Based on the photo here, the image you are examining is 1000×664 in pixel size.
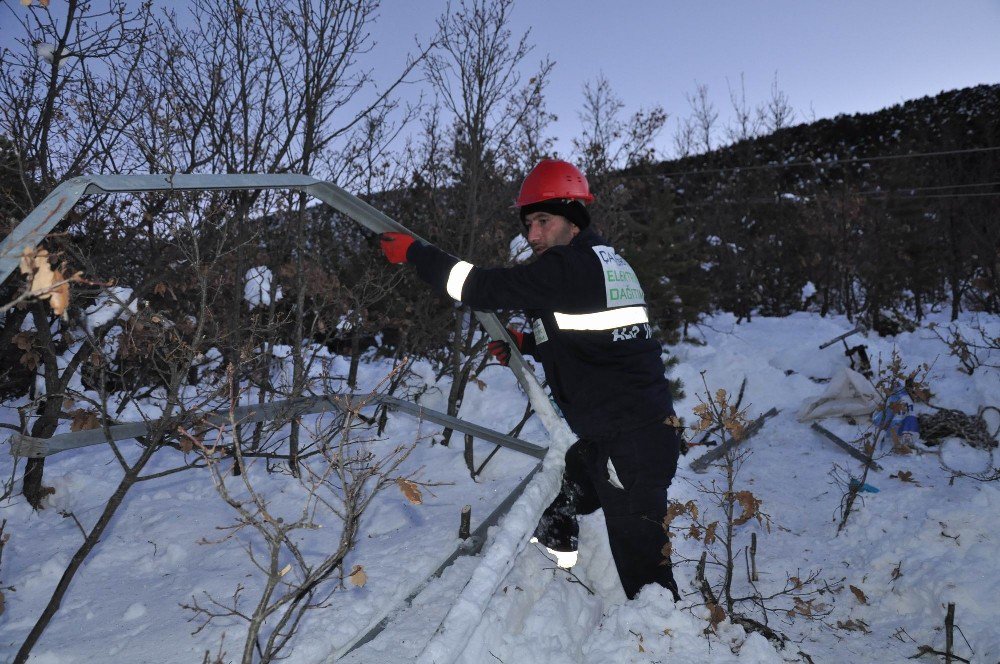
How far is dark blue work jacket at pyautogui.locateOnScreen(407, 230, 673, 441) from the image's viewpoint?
293cm

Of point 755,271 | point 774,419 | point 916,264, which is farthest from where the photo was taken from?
point 755,271

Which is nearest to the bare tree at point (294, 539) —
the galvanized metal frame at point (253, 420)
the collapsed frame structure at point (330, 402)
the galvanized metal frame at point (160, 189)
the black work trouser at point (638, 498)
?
the galvanized metal frame at point (253, 420)

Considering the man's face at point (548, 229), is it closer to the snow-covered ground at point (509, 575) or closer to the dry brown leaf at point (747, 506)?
the snow-covered ground at point (509, 575)

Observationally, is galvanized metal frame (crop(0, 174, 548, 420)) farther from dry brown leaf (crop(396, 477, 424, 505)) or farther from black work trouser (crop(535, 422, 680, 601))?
dry brown leaf (crop(396, 477, 424, 505))

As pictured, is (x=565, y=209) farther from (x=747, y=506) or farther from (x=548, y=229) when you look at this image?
(x=747, y=506)

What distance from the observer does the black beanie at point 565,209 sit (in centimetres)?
345

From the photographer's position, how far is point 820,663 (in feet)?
9.32

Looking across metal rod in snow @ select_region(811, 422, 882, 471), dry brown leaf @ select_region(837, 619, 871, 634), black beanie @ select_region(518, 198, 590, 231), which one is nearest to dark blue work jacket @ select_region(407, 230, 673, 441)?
black beanie @ select_region(518, 198, 590, 231)

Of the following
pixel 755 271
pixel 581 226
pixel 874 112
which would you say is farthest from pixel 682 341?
pixel 874 112

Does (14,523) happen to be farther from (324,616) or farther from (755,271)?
(755,271)

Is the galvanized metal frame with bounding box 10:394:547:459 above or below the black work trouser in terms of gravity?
above

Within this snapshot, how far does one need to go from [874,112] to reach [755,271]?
17.0 metres

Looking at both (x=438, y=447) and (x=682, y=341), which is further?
(x=682, y=341)

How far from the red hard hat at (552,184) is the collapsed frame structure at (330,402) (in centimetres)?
85
